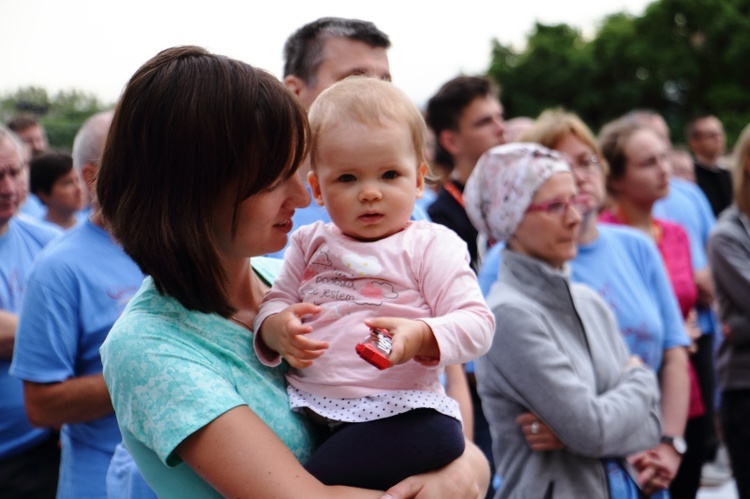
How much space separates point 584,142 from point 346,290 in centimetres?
281

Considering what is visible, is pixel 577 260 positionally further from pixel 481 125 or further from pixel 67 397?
pixel 67 397

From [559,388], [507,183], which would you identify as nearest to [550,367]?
[559,388]

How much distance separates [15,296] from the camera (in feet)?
13.7

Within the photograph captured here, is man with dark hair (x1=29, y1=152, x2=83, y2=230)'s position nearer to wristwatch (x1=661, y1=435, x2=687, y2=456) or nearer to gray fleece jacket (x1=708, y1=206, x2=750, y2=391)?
gray fleece jacket (x1=708, y1=206, x2=750, y2=391)

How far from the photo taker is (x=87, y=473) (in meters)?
3.17

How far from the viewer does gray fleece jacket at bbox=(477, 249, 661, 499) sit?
2966mm

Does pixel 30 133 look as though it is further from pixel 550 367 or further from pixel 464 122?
pixel 550 367

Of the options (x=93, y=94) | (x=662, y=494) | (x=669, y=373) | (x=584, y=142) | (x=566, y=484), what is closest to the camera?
(x=566, y=484)

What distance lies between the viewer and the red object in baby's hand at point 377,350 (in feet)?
5.50

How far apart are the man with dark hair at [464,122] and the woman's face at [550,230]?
1513 mm

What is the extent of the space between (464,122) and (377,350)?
144 inches

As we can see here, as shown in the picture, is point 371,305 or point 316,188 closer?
point 371,305

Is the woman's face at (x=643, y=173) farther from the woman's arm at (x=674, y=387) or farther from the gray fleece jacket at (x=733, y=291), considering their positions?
the woman's arm at (x=674, y=387)

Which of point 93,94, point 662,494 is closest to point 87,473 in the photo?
point 662,494
